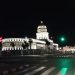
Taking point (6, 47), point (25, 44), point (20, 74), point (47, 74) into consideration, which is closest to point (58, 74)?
point (47, 74)

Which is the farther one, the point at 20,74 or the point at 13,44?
the point at 13,44

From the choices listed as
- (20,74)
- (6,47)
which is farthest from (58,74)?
(6,47)

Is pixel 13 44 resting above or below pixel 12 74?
above

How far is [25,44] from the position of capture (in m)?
177

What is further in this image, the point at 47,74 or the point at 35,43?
the point at 35,43

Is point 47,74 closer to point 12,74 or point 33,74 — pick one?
point 33,74

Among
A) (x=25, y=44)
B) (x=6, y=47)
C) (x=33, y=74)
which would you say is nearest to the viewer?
(x=33, y=74)

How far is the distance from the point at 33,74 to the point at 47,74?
2.48ft

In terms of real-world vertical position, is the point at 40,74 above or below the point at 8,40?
below

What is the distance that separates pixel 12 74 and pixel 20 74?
444 millimetres

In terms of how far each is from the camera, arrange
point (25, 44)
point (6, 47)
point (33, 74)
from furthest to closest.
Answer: point (6, 47)
point (25, 44)
point (33, 74)

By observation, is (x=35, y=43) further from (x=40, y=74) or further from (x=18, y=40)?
(x=40, y=74)

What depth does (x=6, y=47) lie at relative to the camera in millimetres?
189375

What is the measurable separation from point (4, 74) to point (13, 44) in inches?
6623
